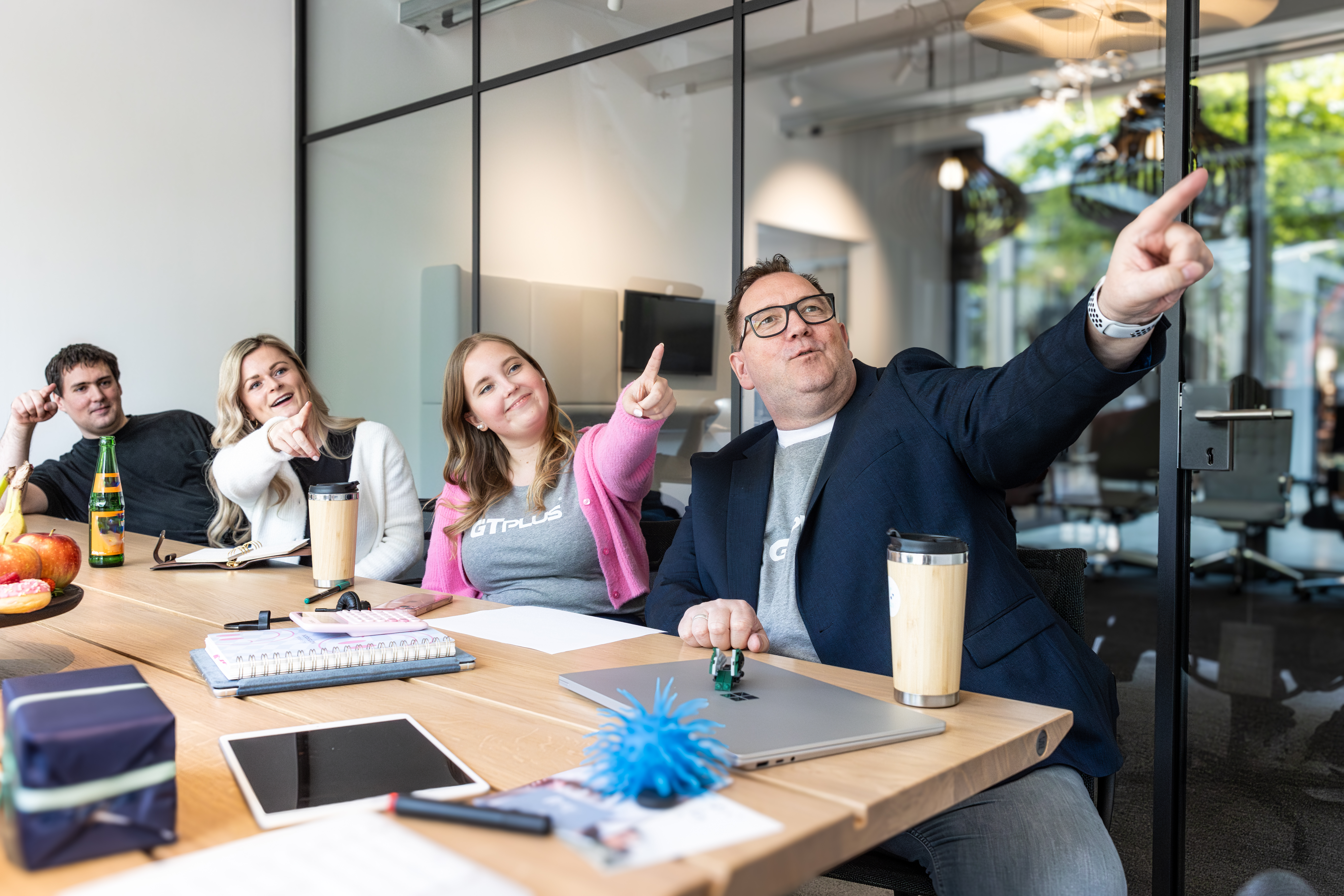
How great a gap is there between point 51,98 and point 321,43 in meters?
1.28

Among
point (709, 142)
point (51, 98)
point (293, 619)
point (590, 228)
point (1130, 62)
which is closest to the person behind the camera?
point (293, 619)

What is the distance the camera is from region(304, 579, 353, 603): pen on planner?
1604mm

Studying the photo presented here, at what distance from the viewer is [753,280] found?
6.26 feet

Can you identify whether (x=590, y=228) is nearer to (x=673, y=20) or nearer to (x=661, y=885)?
(x=673, y=20)

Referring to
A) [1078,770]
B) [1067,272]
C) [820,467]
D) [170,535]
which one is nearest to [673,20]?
[820,467]

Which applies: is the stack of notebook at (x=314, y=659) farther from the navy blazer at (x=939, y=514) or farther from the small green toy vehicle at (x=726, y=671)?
the navy blazer at (x=939, y=514)

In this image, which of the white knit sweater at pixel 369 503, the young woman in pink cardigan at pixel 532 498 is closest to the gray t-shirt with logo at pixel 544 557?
the young woman in pink cardigan at pixel 532 498

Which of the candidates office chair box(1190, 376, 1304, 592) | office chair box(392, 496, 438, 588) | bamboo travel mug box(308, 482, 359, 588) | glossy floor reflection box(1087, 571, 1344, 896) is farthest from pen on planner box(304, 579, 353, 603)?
office chair box(1190, 376, 1304, 592)

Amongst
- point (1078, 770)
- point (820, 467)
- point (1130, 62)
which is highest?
point (1130, 62)

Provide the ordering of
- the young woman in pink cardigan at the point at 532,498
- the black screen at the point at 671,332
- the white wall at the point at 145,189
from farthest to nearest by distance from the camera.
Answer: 1. the white wall at the point at 145,189
2. the black screen at the point at 671,332
3. the young woman in pink cardigan at the point at 532,498

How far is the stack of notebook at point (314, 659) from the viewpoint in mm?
1043

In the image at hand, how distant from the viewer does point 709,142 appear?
10.3 ft

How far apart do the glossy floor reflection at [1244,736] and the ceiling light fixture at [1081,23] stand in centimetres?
185

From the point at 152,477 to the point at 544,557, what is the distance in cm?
209
